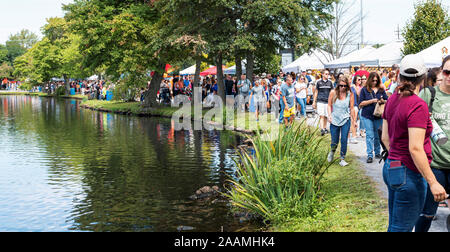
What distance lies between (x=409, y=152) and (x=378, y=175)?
5.47 m

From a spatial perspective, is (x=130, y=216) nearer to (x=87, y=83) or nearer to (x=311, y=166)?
(x=311, y=166)

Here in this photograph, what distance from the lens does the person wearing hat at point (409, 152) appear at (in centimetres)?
422

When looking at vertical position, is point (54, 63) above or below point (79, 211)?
above

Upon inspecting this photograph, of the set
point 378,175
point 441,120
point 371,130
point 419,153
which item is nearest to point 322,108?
point 371,130

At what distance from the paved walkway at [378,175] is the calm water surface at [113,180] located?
2.33 metres

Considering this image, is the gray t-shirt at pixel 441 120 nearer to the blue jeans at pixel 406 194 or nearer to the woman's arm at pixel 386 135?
the woman's arm at pixel 386 135

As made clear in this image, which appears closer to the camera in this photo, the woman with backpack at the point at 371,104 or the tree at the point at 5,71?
the woman with backpack at the point at 371,104

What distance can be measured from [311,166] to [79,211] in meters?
4.11

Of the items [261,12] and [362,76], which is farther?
[261,12]

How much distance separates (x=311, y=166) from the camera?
895 cm

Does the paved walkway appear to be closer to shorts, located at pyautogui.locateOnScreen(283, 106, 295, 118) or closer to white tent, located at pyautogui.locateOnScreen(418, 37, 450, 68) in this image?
shorts, located at pyautogui.locateOnScreen(283, 106, 295, 118)

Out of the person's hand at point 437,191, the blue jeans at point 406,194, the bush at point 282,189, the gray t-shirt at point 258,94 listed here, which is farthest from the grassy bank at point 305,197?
the gray t-shirt at point 258,94

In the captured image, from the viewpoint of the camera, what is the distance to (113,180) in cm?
1220

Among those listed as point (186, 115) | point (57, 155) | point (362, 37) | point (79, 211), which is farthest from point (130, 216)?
point (362, 37)
